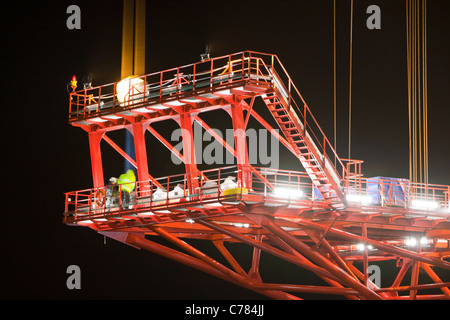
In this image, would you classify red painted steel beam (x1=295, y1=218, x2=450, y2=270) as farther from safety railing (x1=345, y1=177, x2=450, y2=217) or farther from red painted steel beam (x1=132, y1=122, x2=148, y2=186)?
red painted steel beam (x1=132, y1=122, x2=148, y2=186)

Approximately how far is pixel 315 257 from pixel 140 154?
9737mm

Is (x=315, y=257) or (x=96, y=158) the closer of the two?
(x=315, y=257)

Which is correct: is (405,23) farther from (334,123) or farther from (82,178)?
(82,178)

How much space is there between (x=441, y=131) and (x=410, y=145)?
2.91 metres

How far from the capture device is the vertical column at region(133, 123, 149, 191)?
41438mm

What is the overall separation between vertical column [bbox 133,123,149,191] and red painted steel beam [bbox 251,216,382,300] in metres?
6.73

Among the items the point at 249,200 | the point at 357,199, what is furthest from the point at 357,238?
the point at 249,200

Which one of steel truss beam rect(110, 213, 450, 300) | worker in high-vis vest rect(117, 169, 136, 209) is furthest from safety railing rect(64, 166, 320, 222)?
steel truss beam rect(110, 213, 450, 300)

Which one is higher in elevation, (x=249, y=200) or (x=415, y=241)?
(x=249, y=200)

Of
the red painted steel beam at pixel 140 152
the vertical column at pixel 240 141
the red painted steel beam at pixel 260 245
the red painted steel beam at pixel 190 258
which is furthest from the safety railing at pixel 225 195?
the red painted steel beam at pixel 190 258

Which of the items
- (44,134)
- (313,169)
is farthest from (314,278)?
(313,169)

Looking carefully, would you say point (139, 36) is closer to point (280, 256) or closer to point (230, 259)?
point (230, 259)

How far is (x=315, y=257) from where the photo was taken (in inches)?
1515

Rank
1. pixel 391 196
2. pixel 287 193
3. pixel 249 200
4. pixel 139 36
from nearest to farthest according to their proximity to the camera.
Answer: pixel 249 200
pixel 287 193
pixel 391 196
pixel 139 36
